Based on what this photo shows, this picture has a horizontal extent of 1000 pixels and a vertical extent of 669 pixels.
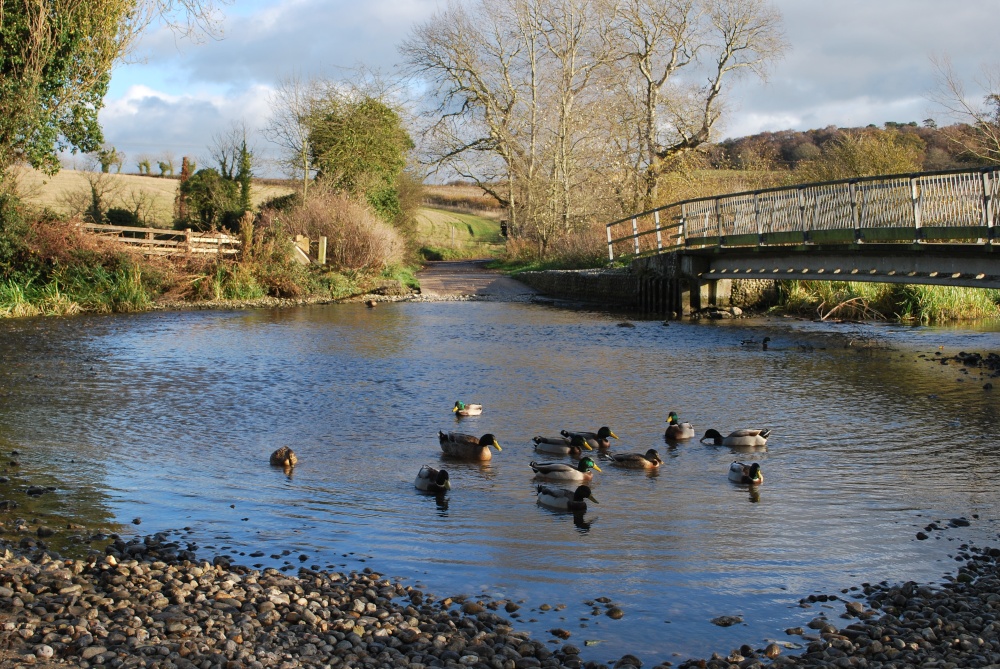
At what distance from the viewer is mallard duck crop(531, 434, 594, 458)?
33.9 feet

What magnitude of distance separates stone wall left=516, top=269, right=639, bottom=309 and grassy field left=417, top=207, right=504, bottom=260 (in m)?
20.0

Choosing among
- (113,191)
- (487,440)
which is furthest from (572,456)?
(113,191)

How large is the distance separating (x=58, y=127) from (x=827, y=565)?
23814mm

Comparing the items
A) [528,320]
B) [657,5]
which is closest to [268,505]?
[528,320]

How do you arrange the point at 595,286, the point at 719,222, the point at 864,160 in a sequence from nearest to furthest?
the point at 719,222
the point at 595,286
the point at 864,160

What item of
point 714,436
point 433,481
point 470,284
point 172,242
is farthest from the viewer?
point 470,284

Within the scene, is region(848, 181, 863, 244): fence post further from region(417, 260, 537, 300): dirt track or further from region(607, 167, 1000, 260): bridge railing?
region(417, 260, 537, 300): dirt track

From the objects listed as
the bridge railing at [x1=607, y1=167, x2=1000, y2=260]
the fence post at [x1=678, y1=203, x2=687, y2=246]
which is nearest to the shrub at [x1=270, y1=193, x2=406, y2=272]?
the bridge railing at [x1=607, y1=167, x2=1000, y2=260]

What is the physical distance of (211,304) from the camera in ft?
98.0

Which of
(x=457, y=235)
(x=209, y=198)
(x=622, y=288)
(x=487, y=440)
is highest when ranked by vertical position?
(x=457, y=235)

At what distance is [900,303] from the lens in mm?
25969

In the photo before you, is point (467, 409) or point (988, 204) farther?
point (988, 204)

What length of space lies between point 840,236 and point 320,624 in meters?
18.5

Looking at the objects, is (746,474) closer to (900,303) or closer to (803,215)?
(803,215)
